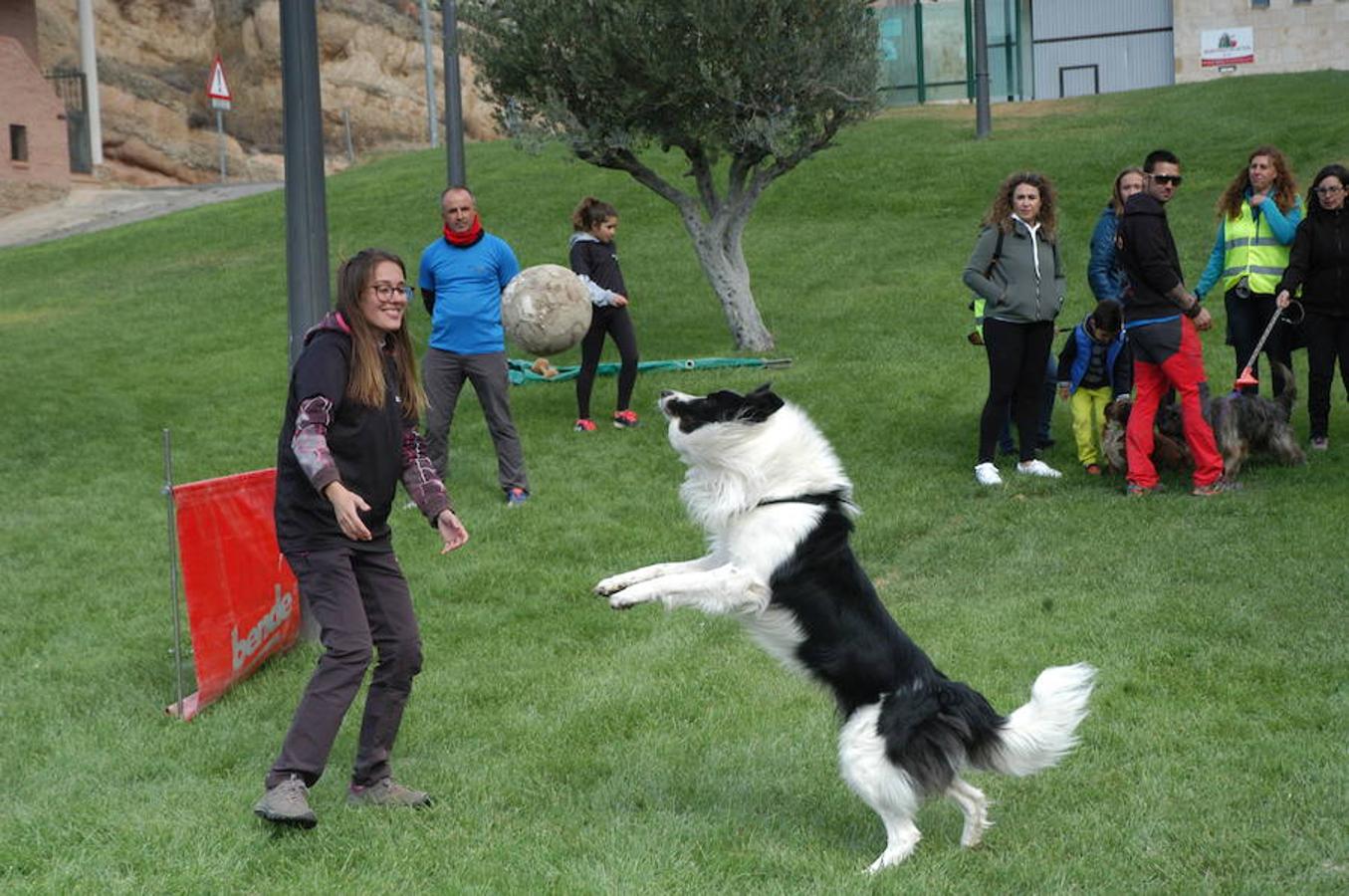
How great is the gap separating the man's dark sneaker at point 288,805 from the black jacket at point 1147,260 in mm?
7042

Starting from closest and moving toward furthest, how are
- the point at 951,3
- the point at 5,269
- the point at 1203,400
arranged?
the point at 1203,400 < the point at 5,269 < the point at 951,3

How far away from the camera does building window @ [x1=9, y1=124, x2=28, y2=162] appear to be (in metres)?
37.0

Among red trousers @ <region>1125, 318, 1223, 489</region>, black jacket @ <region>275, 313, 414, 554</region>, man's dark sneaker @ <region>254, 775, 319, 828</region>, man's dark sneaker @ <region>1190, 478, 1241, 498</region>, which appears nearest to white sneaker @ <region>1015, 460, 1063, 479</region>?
red trousers @ <region>1125, 318, 1223, 489</region>

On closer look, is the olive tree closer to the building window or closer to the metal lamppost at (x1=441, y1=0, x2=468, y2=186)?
the metal lamppost at (x1=441, y1=0, x2=468, y2=186)

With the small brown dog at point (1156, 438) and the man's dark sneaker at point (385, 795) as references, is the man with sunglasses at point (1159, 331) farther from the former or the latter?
the man's dark sneaker at point (385, 795)

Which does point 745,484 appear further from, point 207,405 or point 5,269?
point 5,269

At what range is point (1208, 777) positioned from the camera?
562 centimetres

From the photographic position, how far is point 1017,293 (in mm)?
10859

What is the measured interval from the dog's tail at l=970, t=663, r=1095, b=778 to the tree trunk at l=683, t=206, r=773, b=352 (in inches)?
472

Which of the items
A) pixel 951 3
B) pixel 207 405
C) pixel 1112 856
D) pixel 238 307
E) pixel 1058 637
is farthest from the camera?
pixel 951 3

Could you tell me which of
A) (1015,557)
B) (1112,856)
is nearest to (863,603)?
(1112,856)

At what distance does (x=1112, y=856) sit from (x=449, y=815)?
94.1 inches

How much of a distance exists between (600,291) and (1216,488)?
5635 millimetres

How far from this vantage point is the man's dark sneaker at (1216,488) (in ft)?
34.2
